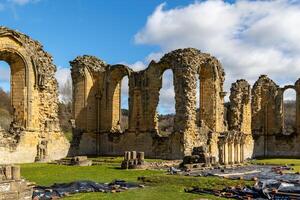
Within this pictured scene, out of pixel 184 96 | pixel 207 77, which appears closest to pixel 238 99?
pixel 207 77

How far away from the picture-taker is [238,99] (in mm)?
34656

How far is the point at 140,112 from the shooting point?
101 feet

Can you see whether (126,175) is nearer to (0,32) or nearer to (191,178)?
(191,178)

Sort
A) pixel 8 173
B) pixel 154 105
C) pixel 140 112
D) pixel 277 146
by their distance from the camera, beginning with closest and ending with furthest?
1. pixel 8 173
2. pixel 154 105
3. pixel 140 112
4. pixel 277 146

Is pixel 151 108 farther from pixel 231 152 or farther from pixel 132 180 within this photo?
pixel 132 180

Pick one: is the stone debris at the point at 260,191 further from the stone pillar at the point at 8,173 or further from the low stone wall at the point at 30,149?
the low stone wall at the point at 30,149

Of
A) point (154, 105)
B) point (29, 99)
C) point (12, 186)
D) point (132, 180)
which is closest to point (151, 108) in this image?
point (154, 105)

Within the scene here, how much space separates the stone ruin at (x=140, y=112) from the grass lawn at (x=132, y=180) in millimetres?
4939

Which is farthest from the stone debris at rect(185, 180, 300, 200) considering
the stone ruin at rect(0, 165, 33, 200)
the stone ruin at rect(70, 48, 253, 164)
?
the stone ruin at rect(70, 48, 253, 164)

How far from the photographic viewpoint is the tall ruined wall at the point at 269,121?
1421 inches

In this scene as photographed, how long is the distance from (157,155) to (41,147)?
24.2 ft

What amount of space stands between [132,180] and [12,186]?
6.54 m

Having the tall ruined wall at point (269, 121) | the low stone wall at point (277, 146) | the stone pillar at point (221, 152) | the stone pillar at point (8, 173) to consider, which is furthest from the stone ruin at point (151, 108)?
the stone pillar at point (8, 173)

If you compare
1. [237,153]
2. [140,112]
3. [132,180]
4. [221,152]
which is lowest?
[132,180]
